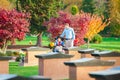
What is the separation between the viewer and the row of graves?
28.2ft

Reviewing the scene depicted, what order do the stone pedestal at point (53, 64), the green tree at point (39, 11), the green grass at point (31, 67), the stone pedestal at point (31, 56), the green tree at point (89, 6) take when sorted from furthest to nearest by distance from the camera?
the green tree at point (89, 6) < the green tree at point (39, 11) < the stone pedestal at point (31, 56) < the green grass at point (31, 67) < the stone pedestal at point (53, 64)

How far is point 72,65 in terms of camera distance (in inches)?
470

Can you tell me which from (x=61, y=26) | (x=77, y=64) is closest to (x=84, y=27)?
(x=61, y=26)

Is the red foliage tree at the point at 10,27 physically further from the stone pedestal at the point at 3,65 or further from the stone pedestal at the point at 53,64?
the stone pedestal at the point at 3,65

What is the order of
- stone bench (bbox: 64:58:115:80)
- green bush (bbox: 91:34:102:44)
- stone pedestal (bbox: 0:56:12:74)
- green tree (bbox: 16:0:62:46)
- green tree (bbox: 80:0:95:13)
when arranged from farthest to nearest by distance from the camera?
green tree (bbox: 80:0:95:13) < green bush (bbox: 91:34:102:44) < green tree (bbox: 16:0:62:46) < stone pedestal (bbox: 0:56:12:74) < stone bench (bbox: 64:58:115:80)

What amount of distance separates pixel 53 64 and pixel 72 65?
10.0ft

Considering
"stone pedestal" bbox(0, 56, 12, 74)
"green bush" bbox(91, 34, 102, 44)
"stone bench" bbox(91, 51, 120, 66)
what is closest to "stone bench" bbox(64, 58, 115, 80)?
"stone bench" bbox(91, 51, 120, 66)

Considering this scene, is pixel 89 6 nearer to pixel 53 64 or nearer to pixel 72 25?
pixel 72 25

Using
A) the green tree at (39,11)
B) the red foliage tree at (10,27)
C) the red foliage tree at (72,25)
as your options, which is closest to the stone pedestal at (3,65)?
the red foliage tree at (10,27)

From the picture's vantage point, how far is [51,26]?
124ft

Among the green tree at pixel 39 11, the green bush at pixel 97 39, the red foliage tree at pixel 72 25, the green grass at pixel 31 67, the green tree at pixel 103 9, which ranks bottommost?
the green grass at pixel 31 67

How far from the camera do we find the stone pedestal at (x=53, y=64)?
1483 cm

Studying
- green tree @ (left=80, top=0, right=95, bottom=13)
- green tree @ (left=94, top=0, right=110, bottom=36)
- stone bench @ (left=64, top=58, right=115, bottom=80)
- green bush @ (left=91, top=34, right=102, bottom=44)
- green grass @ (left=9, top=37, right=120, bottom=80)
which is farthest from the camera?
green tree @ (left=80, top=0, right=95, bottom=13)

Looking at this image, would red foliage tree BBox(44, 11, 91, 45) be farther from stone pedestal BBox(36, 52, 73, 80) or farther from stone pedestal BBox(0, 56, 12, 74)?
stone pedestal BBox(0, 56, 12, 74)
